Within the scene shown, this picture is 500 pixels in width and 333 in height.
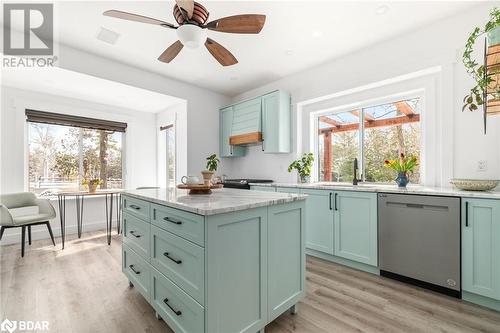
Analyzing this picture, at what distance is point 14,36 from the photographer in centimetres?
277

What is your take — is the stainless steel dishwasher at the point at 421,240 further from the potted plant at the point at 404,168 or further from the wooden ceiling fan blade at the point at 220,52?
the wooden ceiling fan blade at the point at 220,52

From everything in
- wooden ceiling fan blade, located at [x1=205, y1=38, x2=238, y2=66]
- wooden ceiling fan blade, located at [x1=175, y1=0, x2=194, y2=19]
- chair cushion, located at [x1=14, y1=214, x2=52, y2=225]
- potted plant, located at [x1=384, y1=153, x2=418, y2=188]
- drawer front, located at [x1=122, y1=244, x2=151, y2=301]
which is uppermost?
wooden ceiling fan blade, located at [x1=175, y1=0, x2=194, y2=19]

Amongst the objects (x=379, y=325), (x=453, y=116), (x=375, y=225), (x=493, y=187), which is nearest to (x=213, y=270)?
(x=379, y=325)

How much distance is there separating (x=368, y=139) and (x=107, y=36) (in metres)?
3.68

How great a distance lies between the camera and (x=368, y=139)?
3.34 m

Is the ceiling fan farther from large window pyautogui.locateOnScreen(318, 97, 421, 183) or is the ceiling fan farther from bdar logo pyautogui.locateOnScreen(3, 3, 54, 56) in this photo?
large window pyautogui.locateOnScreen(318, 97, 421, 183)

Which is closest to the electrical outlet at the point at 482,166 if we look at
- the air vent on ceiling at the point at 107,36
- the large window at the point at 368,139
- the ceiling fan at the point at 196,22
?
the large window at the point at 368,139

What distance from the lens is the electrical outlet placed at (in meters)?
2.24

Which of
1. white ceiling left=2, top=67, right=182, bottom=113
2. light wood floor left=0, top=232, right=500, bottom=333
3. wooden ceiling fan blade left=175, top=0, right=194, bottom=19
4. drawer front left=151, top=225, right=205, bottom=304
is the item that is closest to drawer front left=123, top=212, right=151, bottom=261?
drawer front left=151, top=225, right=205, bottom=304

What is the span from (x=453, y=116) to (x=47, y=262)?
196 inches

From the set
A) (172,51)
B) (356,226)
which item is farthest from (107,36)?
(356,226)

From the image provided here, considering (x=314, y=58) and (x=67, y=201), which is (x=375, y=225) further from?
(x=67, y=201)

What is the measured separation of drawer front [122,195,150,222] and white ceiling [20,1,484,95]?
1914mm

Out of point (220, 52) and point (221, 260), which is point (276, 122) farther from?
point (221, 260)
